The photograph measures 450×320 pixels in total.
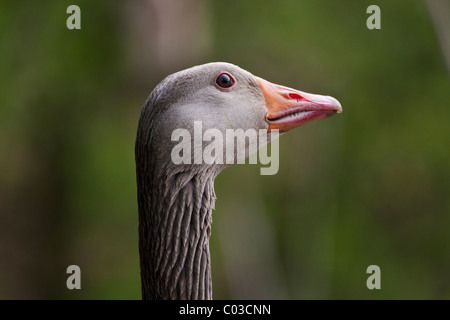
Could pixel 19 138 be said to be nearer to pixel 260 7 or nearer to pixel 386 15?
pixel 260 7

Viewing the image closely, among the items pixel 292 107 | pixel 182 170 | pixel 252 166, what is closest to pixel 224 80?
pixel 292 107

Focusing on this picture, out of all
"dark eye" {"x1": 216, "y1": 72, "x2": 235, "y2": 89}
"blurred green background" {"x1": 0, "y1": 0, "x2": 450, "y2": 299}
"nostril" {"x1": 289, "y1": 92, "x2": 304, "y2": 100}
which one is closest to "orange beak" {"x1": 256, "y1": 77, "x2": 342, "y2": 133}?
"nostril" {"x1": 289, "y1": 92, "x2": 304, "y2": 100}

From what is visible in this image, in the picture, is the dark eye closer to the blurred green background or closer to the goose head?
the goose head

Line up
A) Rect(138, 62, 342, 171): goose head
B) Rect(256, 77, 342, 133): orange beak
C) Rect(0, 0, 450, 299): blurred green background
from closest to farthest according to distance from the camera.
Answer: Rect(138, 62, 342, 171): goose head < Rect(256, 77, 342, 133): orange beak < Rect(0, 0, 450, 299): blurred green background

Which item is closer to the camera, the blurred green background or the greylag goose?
the greylag goose

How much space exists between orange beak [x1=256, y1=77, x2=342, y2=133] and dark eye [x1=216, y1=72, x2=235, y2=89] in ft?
0.70

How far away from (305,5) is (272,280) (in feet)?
16.1

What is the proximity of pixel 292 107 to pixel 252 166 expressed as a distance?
579cm

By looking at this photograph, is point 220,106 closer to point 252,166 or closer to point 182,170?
point 182,170

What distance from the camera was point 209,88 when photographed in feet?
10.1

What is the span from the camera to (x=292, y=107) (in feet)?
10.4

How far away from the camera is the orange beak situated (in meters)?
3.08

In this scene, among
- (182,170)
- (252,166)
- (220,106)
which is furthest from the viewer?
(252,166)

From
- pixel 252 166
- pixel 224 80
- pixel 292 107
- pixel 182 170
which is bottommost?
pixel 252 166
